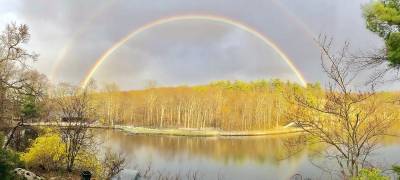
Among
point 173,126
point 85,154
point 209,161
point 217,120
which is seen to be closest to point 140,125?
point 173,126

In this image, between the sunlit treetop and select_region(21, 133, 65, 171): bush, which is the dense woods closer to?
select_region(21, 133, 65, 171): bush

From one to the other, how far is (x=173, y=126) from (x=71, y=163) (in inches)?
3082

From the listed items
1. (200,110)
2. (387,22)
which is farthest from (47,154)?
(200,110)

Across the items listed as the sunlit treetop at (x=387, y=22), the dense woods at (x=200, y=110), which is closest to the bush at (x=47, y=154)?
the sunlit treetop at (x=387, y=22)

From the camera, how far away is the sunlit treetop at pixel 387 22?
461 inches

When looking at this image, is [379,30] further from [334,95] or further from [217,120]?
[217,120]

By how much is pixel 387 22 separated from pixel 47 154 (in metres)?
16.4

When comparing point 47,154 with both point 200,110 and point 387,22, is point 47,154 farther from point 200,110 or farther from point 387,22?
point 200,110

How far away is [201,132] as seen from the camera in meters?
82.7

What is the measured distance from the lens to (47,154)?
66.6 feet

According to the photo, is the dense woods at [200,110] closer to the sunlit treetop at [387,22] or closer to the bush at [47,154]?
the bush at [47,154]

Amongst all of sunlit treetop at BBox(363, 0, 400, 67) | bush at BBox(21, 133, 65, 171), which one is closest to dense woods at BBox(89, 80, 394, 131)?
bush at BBox(21, 133, 65, 171)

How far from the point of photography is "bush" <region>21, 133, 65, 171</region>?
20094 mm

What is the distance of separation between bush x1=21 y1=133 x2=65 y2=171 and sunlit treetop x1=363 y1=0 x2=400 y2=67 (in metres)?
15.6
